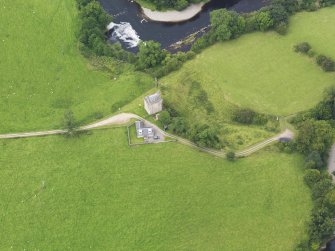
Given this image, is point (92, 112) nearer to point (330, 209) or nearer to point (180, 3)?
point (180, 3)

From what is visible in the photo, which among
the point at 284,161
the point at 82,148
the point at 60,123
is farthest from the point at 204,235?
the point at 60,123

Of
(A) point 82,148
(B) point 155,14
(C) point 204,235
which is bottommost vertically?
(C) point 204,235

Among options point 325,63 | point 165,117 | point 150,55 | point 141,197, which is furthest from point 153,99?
point 325,63

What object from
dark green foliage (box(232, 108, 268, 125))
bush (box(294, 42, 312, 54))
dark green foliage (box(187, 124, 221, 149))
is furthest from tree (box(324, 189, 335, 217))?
bush (box(294, 42, 312, 54))

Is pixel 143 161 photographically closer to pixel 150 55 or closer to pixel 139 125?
pixel 139 125

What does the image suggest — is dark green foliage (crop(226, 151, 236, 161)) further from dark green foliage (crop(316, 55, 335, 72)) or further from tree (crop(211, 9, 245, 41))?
tree (crop(211, 9, 245, 41))
